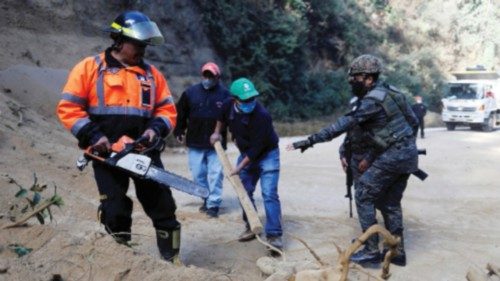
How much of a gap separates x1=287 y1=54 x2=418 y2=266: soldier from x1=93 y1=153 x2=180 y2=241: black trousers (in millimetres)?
1600

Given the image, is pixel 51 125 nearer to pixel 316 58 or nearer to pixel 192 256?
pixel 192 256

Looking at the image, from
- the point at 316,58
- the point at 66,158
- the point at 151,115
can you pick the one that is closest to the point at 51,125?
the point at 66,158

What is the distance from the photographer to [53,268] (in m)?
3.08

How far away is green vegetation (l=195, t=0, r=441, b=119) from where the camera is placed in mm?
24859

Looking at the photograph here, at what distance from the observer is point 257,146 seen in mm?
5836

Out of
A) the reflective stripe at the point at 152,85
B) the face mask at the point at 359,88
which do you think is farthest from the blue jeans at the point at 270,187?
Result: the reflective stripe at the point at 152,85

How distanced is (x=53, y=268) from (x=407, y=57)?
34.4 m

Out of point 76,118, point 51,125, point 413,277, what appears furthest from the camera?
point 51,125

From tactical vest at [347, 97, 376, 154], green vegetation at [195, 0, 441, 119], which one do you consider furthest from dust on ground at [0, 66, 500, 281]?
green vegetation at [195, 0, 441, 119]

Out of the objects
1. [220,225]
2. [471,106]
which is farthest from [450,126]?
[220,225]

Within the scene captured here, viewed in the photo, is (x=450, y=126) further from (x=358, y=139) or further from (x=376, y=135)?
(x=376, y=135)

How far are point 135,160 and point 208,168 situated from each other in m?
3.41

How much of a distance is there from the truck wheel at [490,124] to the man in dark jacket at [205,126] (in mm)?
20966

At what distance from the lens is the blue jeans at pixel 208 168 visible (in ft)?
24.0
